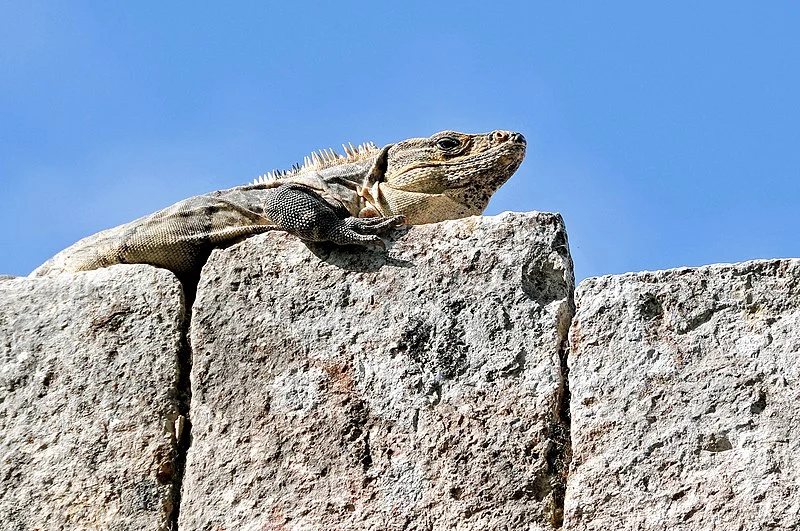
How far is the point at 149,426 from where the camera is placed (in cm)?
708

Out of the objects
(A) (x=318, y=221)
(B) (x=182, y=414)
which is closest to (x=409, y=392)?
(A) (x=318, y=221)

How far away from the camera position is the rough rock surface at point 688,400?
19.4ft

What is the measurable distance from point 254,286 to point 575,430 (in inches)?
74.5

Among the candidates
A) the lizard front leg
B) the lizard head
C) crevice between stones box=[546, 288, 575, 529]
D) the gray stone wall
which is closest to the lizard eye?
the lizard head

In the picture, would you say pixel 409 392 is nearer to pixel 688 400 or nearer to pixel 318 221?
pixel 318 221

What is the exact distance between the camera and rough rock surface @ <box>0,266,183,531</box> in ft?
22.9

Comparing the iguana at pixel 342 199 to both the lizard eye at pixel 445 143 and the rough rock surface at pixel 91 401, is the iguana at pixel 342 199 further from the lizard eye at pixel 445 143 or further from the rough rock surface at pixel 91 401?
the rough rock surface at pixel 91 401

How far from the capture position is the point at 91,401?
723 cm

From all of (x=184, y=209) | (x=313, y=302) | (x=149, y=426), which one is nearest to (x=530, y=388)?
(x=313, y=302)

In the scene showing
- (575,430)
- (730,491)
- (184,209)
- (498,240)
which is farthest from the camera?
(184,209)

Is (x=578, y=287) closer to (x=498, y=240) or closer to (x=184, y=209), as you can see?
(x=498, y=240)

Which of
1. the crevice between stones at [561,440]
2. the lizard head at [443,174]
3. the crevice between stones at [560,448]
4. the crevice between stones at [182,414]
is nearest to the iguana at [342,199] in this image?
the lizard head at [443,174]

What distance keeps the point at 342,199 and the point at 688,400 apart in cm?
249

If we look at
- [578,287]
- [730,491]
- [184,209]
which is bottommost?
[730,491]
